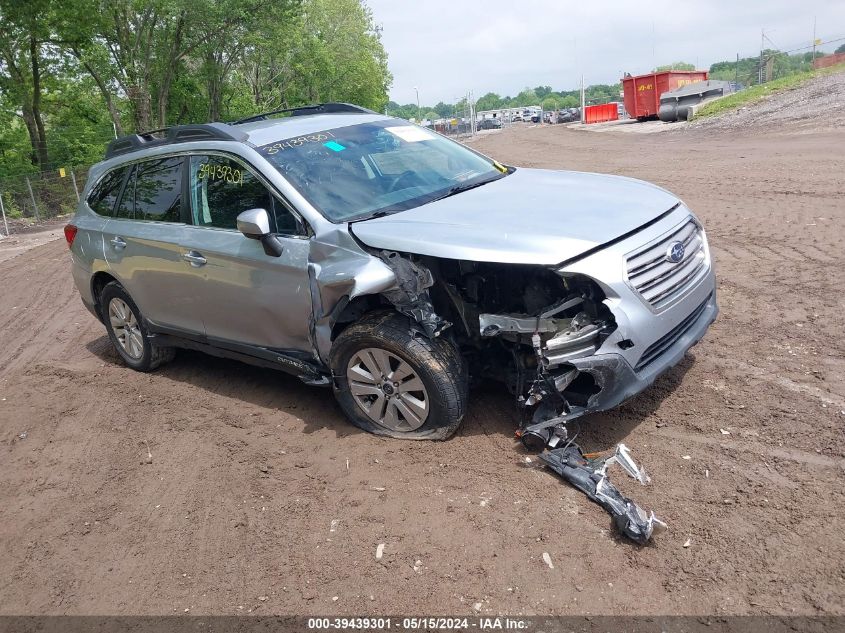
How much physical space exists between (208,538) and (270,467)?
2.39 feet

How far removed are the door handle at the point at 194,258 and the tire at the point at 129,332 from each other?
118 centimetres

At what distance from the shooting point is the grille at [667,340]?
3.93 metres

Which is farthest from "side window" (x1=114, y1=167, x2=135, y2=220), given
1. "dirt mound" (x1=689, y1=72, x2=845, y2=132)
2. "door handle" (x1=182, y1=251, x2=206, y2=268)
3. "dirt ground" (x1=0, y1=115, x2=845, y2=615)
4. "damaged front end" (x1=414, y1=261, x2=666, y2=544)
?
"dirt mound" (x1=689, y1=72, x2=845, y2=132)

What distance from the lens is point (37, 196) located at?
23828mm

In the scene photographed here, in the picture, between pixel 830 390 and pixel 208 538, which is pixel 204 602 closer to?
pixel 208 538

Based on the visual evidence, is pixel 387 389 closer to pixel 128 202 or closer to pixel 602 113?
pixel 128 202

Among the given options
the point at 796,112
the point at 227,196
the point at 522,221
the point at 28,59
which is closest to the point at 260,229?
the point at 227,196

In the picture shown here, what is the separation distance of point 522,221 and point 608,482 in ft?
4.84

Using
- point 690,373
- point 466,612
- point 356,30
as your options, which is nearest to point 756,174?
point 690,373

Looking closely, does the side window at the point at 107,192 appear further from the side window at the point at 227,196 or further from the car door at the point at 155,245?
the side window at the point at 227,196

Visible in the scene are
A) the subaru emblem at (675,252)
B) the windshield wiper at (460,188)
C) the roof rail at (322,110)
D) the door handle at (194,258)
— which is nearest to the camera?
the subaru emblem at (675,252)

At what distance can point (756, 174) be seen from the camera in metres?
12.2

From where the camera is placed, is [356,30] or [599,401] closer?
[599,401]

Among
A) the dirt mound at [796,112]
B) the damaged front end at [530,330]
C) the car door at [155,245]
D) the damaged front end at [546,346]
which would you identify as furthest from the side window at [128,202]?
the dirt mound at [796,112]
